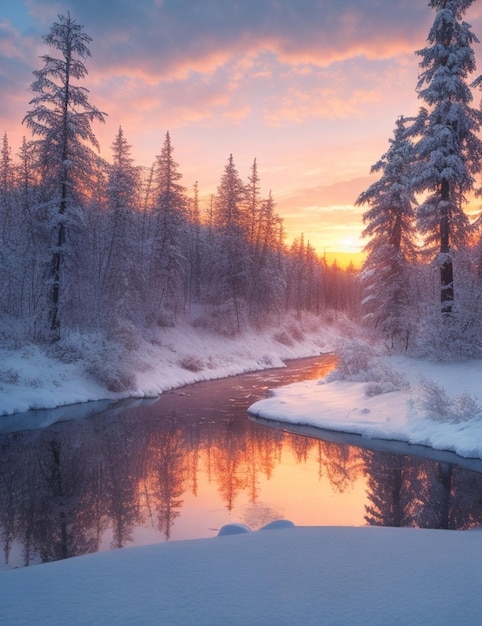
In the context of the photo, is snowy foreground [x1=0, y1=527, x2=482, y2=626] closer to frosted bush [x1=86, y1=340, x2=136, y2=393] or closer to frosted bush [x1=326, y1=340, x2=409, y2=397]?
frosted bush [x1=326, y1=340, x2=409, y2=397]

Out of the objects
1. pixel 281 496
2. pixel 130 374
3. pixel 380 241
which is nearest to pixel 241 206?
pixel 380 241

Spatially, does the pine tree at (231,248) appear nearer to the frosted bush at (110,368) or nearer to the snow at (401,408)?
the frosted bush at (110,368)

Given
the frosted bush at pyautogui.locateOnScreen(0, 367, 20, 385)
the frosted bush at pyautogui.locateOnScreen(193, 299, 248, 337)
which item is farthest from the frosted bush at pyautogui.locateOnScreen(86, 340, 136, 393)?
the frosted bush at pyautogui.locateOnScreen(193, 299, 248, 337)

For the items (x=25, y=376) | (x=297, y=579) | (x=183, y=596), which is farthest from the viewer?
(x=25, y=376)

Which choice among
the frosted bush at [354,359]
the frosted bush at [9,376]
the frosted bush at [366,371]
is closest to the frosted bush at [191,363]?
the frosted bush at [366,371]

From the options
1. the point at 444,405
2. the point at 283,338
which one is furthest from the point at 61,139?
the point at 283,338

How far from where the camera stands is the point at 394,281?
26.1 m

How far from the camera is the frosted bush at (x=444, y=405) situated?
40.9 ft

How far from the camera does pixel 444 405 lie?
13.1 metres

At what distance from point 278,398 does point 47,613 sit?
52.7 feet

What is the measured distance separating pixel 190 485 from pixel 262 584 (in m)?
6.10

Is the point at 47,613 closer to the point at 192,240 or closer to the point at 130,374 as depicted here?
the point at 130,374

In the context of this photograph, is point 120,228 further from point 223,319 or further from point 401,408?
point 401,408

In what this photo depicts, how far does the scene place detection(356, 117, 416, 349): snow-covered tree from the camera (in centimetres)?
2594
